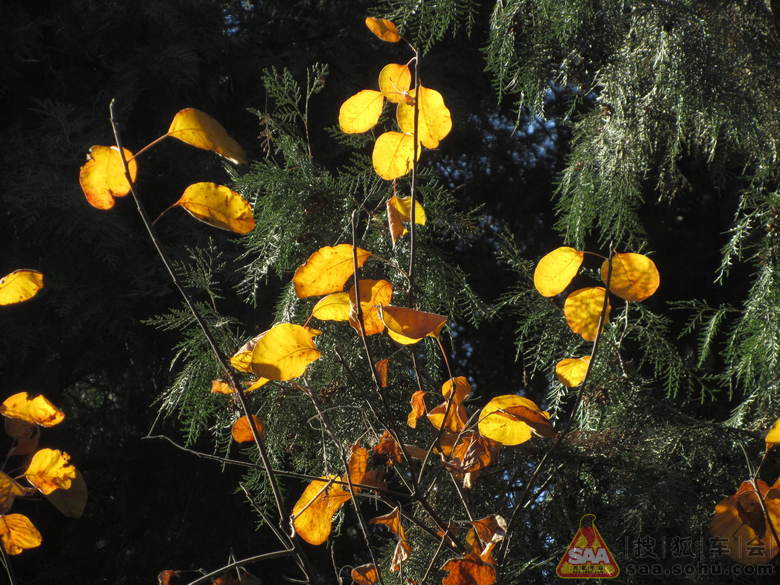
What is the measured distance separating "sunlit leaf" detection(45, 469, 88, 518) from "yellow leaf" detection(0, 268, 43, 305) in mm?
271

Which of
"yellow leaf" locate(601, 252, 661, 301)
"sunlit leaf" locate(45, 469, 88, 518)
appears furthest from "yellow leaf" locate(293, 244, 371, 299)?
"sunlit leaf" locate(45, 469, 88, 518)

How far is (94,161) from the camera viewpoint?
0.71 metres

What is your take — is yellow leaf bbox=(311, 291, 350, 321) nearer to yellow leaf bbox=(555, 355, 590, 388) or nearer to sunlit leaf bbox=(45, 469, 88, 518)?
yellow leaf bbox=(555, 355, 590, 388)

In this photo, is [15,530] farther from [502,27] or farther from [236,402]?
[502,27]

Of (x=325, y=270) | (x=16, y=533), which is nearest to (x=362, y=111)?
(x=325, y=270)

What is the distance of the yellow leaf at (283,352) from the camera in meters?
0.71

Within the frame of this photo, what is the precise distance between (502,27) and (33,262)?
1.78 metres

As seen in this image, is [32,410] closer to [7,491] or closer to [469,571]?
[7,491]

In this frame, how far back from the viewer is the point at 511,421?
795mm

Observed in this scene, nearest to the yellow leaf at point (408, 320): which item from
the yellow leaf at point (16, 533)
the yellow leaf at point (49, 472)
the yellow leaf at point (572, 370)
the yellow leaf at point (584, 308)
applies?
the yellow leaf at point (584, 308)

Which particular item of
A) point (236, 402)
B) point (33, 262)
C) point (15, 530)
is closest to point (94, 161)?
point (236, 402)

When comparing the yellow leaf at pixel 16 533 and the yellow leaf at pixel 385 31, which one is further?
the yellow leaf at pixel 16 533

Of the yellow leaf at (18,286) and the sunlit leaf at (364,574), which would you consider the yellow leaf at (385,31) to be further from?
the sunlit leaf at (364,574)

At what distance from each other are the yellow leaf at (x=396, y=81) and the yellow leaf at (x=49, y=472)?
62 centimetres
